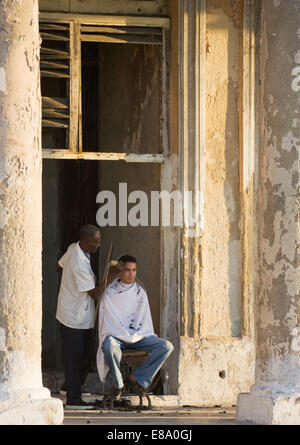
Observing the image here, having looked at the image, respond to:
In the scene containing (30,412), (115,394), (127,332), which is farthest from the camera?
(127,332)

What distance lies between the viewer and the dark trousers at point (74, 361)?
11.1 m

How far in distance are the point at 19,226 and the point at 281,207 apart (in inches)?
89.0

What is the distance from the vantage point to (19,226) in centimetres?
915

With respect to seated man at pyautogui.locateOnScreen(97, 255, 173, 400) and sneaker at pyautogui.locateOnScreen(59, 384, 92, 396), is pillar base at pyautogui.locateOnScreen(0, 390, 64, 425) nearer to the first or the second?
seated man at pyautogui.locateOnScreen(97, 255, 173, 400)

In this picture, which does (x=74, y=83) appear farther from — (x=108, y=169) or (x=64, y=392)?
(x=64, y=392)

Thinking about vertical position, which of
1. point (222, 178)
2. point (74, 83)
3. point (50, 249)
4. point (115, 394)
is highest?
point (74, 83)

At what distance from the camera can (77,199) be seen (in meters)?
15.2

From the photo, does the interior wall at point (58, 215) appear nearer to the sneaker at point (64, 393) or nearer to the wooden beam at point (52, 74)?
the sneaker at point (64, 393)

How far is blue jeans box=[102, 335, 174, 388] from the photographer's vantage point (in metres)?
10.7

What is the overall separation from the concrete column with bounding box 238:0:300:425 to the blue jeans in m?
Result: 1.09

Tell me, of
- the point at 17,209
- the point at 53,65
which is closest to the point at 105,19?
the point at 53,65

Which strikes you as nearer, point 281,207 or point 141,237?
point 281,207

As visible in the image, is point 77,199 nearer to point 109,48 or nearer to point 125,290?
point 109,48
